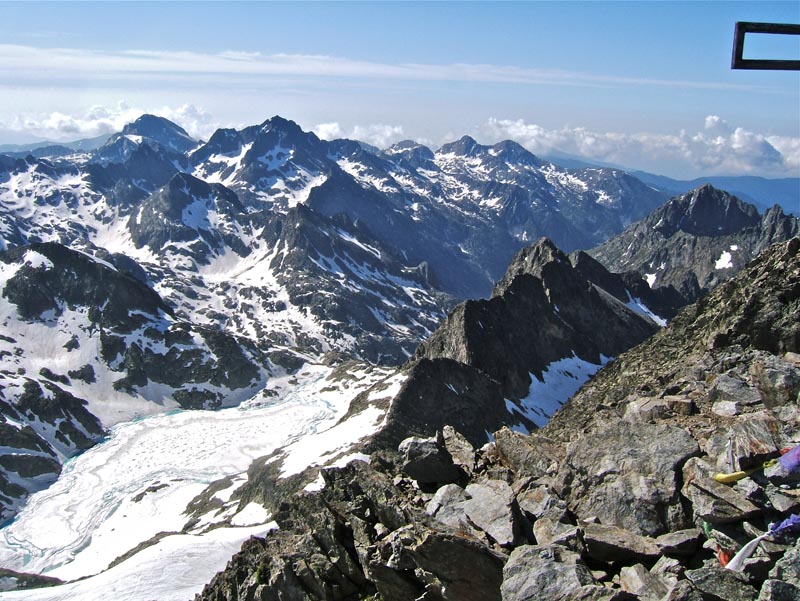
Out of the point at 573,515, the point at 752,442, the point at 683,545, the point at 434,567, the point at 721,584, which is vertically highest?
the point at 752,442

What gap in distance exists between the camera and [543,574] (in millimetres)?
15445

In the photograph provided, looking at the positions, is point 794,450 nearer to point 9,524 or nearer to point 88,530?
point 88,530

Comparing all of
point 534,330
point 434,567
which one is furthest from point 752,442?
point 534,330

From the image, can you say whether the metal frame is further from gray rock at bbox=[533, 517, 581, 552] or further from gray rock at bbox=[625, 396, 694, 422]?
gray rock at bbox=[625, 396, 694, 422]

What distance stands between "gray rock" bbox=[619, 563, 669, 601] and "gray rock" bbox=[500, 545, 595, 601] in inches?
33.7

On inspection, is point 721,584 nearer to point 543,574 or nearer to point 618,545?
point 618,545

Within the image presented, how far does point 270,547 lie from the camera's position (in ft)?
94.3

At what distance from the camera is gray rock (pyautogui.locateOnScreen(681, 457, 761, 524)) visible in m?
15.0

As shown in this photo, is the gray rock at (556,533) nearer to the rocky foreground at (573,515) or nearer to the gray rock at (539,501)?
the rocky foreground at (573,515)

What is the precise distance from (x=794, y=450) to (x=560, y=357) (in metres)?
150

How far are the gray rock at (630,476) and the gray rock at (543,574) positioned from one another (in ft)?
9.71

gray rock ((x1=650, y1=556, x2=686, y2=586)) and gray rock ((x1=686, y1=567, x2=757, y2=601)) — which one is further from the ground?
gray rock ((x1=686, y1=567, x2=757, y2=601))

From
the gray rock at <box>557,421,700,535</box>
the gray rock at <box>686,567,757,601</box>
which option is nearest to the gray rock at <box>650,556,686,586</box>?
the gray rock at <box>686,567,757,601</box>

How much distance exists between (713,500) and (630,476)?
11.2 feet
